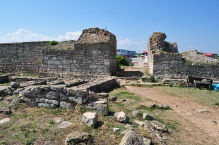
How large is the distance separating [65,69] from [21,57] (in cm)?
596

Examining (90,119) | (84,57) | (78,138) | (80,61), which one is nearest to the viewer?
(78,138)

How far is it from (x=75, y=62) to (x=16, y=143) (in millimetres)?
12447

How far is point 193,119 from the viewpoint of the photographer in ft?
27.9

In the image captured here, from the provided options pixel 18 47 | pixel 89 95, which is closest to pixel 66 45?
pixel 18 47

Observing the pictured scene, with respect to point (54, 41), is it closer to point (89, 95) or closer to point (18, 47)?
point (18, 47)

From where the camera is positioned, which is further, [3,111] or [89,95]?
[89,95]

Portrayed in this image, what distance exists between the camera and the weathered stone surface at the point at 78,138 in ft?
15.9

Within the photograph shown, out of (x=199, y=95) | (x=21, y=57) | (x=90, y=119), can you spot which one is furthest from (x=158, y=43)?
(x=90, y=119)

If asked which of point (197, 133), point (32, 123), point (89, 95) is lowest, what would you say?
point (197, 133)

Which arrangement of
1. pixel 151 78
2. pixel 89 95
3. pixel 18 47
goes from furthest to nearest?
pixel 18 47 < pixel 151 78 < pixel 89 95

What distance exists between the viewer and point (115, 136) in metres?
5.29

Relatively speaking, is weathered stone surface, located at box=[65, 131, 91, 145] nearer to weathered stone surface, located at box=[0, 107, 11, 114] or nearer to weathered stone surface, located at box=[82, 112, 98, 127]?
weathered stone surface, located at box=[82, 112, 98, 127]

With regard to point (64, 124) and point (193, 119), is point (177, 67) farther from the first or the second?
point (64, 124)

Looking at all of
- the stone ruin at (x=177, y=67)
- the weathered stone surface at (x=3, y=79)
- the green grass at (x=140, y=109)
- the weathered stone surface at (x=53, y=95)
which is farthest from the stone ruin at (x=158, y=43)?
the weathered stone surface at (x=53, y=95)
